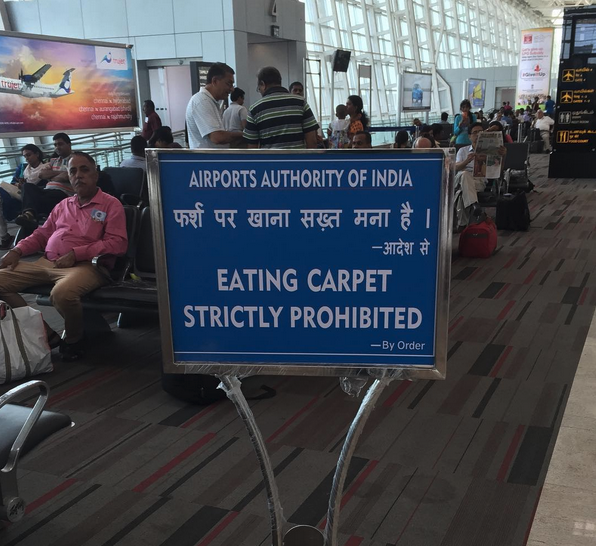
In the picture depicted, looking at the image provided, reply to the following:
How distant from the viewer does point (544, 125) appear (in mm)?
17625

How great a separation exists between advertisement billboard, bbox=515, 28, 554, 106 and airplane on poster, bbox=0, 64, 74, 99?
1597 centimetres

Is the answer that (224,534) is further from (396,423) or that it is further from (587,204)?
(587,204)

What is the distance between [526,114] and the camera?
1858 cm

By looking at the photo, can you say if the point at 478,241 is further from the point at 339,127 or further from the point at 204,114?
the point at 339,127

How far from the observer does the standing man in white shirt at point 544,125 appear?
693 inches

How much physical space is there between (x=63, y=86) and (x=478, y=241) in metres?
7.09

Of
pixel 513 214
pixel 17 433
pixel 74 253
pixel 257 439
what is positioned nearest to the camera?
pixel 257 439

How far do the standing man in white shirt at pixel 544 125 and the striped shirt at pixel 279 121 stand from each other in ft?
49.2

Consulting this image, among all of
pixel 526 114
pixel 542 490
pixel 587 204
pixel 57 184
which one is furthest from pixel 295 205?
pixel 526 114

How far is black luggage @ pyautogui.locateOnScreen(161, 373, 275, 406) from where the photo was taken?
3.19 metres

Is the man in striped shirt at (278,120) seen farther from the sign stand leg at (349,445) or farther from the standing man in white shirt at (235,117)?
the sign stand leg at (349,445)

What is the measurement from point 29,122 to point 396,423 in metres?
8.40

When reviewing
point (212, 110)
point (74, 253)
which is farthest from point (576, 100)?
point (74, 253)

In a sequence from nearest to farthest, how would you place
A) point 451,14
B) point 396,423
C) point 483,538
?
point 483,538
point 396,423
point 451,14
